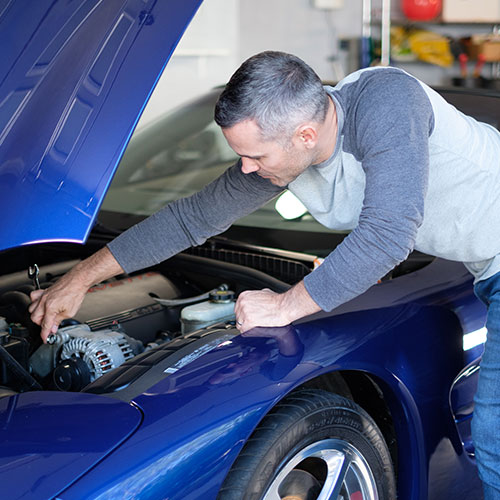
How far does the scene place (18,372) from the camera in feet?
5.99

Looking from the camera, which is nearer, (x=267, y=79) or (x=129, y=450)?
(x=129, y=450)

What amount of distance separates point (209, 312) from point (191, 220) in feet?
0.85

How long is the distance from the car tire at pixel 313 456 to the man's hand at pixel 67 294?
25.0 inches

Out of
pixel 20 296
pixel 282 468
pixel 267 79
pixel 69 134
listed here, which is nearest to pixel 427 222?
pixel 267 79

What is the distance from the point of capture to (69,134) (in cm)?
157

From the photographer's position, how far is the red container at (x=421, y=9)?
7898 mm

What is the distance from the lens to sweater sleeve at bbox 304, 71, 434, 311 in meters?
1.66

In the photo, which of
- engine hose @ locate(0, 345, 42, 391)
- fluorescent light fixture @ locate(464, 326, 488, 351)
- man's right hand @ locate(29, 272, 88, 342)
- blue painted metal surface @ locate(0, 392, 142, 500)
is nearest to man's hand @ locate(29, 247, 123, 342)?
man's right hand @ locate(29, 272, 88, 342)

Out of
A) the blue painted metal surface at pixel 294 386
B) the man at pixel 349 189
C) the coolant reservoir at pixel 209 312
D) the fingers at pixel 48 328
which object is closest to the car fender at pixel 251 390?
the blue painted metal surface at pixel 294 386

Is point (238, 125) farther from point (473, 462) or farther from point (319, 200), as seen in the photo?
point (473, 462)

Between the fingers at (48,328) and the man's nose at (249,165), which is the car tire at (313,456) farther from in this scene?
the fingers at (48,328)

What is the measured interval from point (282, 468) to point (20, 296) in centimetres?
96

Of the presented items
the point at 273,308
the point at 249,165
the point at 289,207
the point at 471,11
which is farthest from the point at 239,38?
the point at 273,308

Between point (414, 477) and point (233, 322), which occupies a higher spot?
point (233, 322)
